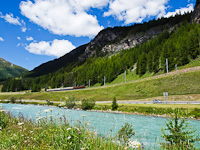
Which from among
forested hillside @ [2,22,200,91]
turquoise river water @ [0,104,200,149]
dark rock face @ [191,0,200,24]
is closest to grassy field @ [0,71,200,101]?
forested hillside @ [2,22,200,91]

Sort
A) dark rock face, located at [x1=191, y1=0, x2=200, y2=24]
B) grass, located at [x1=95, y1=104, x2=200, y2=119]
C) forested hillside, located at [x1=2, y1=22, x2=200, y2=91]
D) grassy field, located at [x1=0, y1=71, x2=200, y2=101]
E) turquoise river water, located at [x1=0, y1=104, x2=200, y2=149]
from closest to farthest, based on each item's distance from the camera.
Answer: turquoise river water, located at [x1=0, y1=104, x2=200, y2=149] → grass, located at [x1=95, y1=104, x2=200, y2=119] → grassy field, located at [x1=0, y1=71, x2=200, y2=101] → forested hillside, located at [x1=2, y1=22, x2=200, y2=91] → dark rock face, located at [x1=191, y1=0, x2=200, y2=24]

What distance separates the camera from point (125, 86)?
245ft

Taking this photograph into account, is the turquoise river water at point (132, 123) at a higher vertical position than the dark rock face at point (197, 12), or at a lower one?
lower

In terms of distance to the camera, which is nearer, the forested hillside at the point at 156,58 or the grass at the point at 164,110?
the grass at the point at 164,110

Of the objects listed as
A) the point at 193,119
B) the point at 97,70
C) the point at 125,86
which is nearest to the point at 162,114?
the point at 193,119

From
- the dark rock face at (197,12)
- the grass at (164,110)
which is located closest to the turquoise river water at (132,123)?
the grass at (164,110)

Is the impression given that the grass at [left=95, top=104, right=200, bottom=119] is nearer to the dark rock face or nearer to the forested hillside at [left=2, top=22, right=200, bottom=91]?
the forested hillside at [left=2, top=22, right=200, bottom=91]

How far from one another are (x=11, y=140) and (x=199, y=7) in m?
150

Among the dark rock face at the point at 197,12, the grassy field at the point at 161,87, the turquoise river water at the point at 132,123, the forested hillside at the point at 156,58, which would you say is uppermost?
the dark rock face at the point at 197,12

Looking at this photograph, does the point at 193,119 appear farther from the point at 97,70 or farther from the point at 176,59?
the point at 97,70

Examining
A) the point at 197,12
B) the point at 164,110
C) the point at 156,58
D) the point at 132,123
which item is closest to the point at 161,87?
the point at 164,110

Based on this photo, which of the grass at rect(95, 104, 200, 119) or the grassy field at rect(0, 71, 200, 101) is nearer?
the grass at rect(95, 104, 200, 119)

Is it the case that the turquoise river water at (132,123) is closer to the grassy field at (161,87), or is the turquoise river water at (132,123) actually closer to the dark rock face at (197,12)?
the grassy field at (161,87)

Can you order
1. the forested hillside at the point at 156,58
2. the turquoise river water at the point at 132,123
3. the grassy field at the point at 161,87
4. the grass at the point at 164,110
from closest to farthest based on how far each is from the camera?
the turquoise river water at the point at 132,123 < the grass at the point at 164,110 < the grassy field at the point at 161,87 < the forested hillside at the point at 156,58
